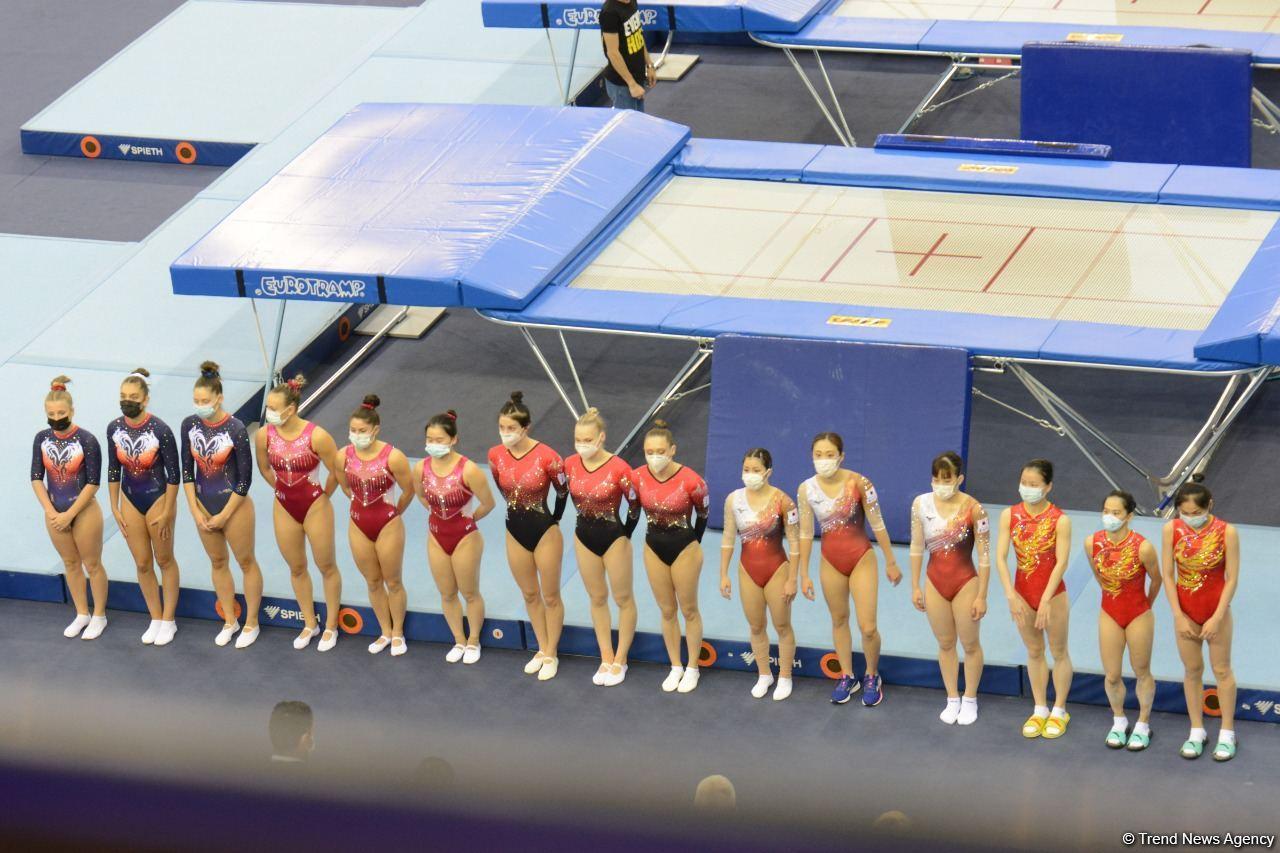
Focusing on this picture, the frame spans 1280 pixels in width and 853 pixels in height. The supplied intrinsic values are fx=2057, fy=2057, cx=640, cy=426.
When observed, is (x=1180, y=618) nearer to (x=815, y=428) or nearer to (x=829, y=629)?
(x=829, y=629)

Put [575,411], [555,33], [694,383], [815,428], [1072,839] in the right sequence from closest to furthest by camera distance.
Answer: [1072,839], [815,428], [575,411], [694,383], [555,33]

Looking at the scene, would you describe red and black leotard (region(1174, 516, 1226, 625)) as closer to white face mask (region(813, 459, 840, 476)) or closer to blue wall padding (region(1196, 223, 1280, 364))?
white face mask (region(813, 459, 840, 476))

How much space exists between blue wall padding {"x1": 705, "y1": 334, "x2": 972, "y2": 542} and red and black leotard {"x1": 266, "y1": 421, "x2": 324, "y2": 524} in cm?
202

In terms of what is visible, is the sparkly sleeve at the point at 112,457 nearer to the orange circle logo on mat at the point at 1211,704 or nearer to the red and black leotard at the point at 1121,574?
the red and black leotard at the point at 1121,574

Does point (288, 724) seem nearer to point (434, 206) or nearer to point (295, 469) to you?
point (295, 469)

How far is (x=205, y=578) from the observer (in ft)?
32.7

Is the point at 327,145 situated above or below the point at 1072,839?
above

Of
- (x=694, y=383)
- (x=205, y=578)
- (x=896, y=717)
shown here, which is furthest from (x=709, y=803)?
(x=694, y=383)

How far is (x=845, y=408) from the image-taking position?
9906mm

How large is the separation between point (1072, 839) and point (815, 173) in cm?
523

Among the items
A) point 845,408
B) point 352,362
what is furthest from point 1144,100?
point 352,362

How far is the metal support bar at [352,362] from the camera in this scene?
1177 cm

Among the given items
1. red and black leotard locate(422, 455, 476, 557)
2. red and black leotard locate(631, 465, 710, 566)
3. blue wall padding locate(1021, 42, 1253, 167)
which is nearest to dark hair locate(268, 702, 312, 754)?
red and black leotard locate(422, 455, 476, 557)

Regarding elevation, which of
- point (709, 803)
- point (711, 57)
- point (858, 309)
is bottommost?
point (709, 803)
